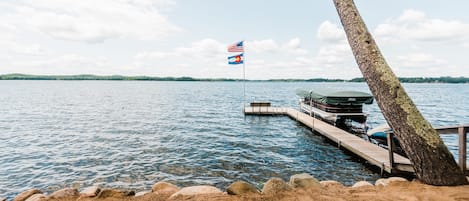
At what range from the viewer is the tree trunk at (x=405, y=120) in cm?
438

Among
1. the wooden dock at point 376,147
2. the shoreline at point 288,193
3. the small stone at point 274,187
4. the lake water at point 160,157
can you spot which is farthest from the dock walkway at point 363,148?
the small stone at point 274,187

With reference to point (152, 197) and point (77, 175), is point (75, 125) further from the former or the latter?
point (152, 197)

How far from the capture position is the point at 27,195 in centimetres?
512

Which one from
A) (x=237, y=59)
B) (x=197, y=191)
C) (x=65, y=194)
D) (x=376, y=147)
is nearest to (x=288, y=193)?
(x=197, y=191)

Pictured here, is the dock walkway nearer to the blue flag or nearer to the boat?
the boat

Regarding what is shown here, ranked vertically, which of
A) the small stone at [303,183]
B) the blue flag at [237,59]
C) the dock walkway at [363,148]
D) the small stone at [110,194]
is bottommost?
the dock walkway at [363,148]

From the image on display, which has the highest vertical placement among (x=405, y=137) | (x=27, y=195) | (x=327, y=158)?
(x=405, y=137)

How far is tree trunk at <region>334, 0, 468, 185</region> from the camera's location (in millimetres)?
4383

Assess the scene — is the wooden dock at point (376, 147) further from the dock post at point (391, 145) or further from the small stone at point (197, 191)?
the small stone at point (197, 191)

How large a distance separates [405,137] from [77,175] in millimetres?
9496

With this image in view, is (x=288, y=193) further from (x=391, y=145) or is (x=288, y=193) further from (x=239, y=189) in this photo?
(x=391, y=145)

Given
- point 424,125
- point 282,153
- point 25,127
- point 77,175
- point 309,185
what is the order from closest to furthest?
point 424,125 < point 309,185 < point 77,175 < point 282,153 < point 25,127

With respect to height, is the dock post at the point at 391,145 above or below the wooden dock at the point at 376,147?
above

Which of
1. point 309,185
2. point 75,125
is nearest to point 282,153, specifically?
point 309,185
